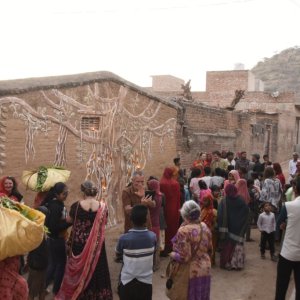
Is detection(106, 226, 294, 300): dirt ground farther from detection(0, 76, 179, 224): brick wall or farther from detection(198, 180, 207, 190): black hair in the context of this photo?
detection(0, 76, 179, 224): brick wall

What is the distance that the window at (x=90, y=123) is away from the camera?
8891 mm

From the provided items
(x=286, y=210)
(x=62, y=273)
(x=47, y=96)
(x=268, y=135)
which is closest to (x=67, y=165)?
(x=47, y=96)

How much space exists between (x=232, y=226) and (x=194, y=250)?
9.22ft

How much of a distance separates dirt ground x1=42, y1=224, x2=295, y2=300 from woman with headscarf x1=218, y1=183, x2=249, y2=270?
0.22m

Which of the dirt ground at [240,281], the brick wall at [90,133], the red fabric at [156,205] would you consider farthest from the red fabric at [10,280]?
the brick wall at [90,133]

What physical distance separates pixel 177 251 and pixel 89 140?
4.90m

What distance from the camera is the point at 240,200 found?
7148 millimetres

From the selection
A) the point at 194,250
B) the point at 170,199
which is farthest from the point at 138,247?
the point at 170,199

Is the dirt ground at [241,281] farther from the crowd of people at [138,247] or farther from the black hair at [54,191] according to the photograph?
the black hair at [54,191]

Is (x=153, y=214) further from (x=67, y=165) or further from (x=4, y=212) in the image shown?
(x=4, y=212)

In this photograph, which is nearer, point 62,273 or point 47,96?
point 62,273

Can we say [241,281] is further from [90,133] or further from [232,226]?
[90,133]

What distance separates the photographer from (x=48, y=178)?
20.6ft

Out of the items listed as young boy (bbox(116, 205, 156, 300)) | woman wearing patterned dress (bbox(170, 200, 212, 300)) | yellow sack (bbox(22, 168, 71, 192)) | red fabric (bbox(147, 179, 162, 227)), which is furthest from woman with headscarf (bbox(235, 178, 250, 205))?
young boy (bbox(116, 205, 156, 300))
